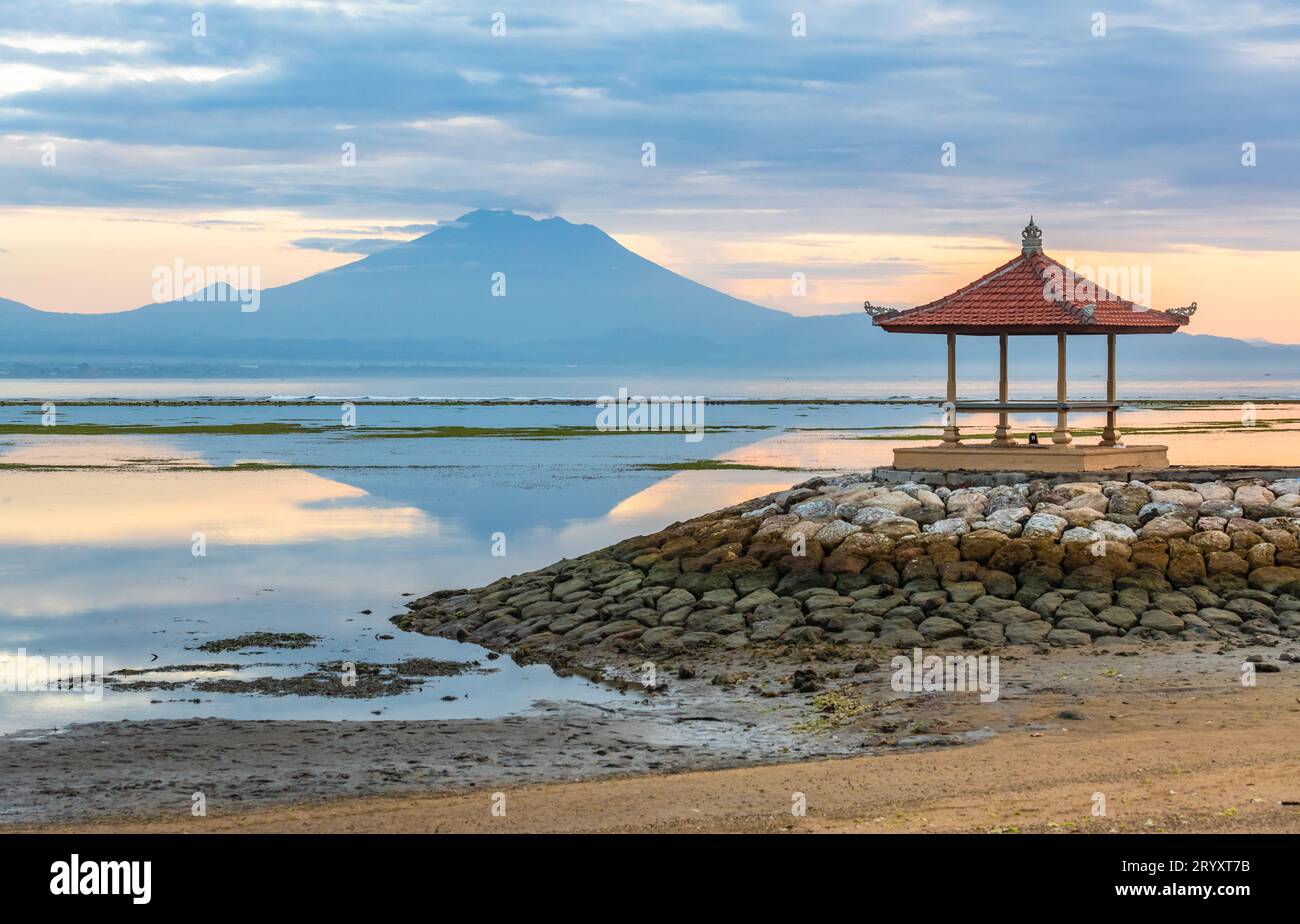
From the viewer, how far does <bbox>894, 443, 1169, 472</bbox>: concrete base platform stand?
25016mm

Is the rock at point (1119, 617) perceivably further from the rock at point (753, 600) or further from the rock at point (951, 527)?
the rock at point (753, 600)

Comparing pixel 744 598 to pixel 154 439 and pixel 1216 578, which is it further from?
pixel 154 439

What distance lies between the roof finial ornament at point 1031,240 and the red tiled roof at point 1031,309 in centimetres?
7

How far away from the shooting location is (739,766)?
1369cm

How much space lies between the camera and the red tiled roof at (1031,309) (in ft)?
82.3

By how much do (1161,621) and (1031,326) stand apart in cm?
717

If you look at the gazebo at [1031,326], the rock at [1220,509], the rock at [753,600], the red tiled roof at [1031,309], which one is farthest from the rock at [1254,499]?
the rock at [753,600]

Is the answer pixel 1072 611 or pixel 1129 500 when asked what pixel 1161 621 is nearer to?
pixel 1072 611

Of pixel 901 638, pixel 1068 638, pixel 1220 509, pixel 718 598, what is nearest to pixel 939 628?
pixel 901 638

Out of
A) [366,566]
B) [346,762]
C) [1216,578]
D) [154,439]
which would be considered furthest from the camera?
[154,439]

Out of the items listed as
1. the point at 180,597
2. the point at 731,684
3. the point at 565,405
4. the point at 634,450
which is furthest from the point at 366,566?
the point at 565,405

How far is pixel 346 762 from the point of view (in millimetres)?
14062

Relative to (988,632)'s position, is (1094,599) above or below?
above

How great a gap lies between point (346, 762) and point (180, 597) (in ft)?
41.6
